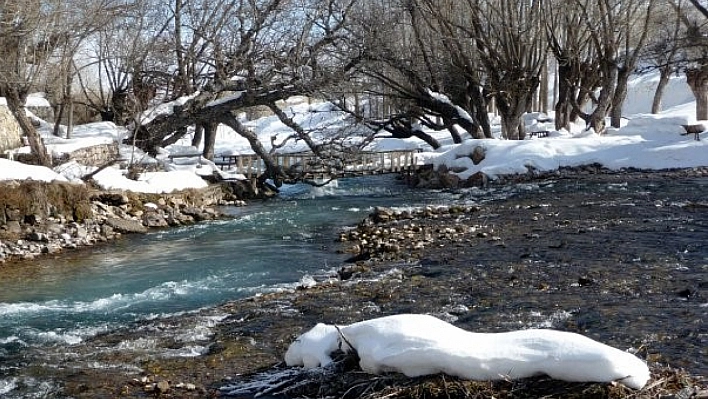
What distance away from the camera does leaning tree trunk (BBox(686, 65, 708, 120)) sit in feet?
110

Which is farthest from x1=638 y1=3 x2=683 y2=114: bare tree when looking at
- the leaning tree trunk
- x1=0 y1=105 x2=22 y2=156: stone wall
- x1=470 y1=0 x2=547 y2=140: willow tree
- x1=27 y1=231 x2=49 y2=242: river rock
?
x1=27 y1=231 x2=49 y2=242: river rock

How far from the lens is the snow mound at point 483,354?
4555mm

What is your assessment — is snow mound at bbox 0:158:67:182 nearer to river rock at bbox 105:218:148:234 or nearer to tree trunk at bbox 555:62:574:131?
river rock at bbox 105:218:148:234

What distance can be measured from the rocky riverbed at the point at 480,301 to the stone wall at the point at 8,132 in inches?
477

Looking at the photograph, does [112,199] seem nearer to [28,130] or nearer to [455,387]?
[28,130]

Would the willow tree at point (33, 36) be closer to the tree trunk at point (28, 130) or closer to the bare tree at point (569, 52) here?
the tree trunk at point (28, 130)

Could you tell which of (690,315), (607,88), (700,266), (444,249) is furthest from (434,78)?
(690,315)

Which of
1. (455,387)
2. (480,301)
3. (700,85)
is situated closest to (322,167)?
(480,301)

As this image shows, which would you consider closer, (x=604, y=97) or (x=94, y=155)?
(x=94, y=155)

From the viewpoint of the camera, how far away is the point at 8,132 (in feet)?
70.9

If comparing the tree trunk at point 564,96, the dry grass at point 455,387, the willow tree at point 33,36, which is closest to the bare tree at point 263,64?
the willow tree at point 33,36

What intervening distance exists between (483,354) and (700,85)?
34117 millimetres

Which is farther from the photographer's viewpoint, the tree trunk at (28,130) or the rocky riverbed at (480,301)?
the tree trunk at (28,130)

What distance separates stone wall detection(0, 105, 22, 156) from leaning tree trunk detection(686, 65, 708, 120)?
27350 mm
